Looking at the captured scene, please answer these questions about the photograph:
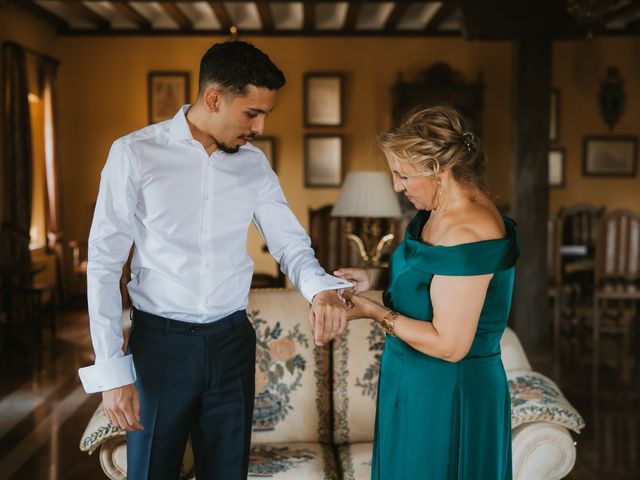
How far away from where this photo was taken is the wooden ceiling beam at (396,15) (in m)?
8.04

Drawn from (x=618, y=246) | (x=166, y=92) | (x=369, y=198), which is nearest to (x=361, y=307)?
(x=369, y=198)

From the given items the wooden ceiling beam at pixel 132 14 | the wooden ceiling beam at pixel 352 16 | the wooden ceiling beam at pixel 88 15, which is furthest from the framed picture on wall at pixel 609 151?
the wooden ceiling beam at pixel 88 15

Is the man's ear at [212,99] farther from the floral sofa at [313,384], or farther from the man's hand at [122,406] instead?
the floral sofa at [313,384]

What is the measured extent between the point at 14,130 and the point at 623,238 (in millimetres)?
5642

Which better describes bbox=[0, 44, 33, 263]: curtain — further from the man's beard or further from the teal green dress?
the teal green dress

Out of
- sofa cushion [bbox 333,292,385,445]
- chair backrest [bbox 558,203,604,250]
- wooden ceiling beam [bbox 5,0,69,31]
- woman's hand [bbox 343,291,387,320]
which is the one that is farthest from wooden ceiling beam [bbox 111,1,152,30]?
woman's hand [bbox 343,291,387,320]

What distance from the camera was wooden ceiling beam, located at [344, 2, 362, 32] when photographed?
8.10m

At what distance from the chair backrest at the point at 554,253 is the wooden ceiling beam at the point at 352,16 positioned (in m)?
3.02

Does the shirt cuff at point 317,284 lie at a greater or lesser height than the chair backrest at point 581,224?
greater

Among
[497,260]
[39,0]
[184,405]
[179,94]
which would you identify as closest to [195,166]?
[184,405]

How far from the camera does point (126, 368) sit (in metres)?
1.78

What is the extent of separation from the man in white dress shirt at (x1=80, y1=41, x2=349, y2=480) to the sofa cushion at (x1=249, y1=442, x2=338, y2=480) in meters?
0.57

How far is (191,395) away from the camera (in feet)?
6.21

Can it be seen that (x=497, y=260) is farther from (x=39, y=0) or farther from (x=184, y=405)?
(x=39, y=0)
